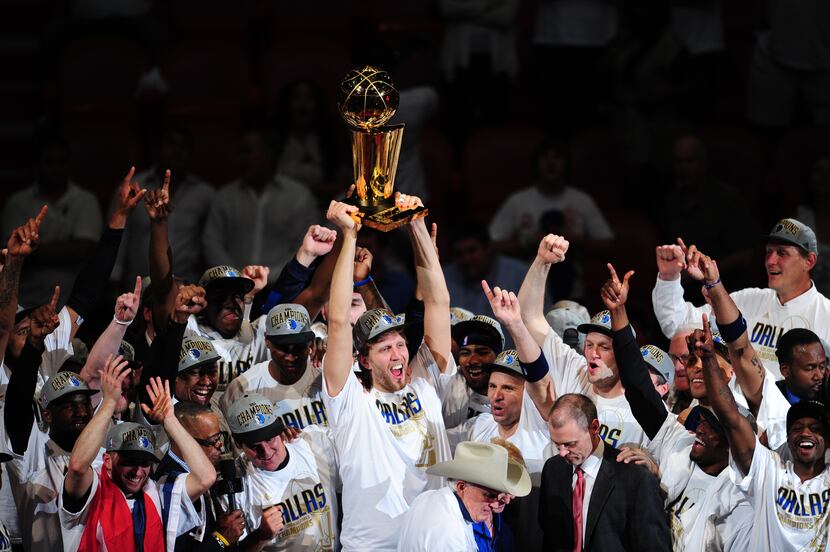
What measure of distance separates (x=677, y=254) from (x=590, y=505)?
1.49m

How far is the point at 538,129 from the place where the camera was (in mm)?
11781

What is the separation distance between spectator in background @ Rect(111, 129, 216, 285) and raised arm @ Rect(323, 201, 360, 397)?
143 inches

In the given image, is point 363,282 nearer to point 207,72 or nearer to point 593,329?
point 593,329

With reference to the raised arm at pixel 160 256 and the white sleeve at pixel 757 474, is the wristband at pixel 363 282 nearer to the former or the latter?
the raised arm at pixel 160 256

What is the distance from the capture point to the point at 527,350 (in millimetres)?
7250

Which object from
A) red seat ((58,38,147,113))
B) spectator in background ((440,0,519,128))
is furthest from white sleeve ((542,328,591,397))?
red seat ((58,38,147,113))

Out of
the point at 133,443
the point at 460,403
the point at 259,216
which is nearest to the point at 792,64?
the point at 259,216

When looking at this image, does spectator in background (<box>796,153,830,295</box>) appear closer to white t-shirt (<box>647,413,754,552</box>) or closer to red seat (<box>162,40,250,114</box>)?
white t-shirt (<box>647,413,754,552</box>)

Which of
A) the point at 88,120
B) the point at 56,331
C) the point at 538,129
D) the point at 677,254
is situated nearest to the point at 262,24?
the point at 88,120

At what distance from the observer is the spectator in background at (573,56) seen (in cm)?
1150

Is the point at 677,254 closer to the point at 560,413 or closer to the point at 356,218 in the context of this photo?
the point at 560,413

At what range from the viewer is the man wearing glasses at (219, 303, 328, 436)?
7703mm

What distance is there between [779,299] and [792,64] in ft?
11.8

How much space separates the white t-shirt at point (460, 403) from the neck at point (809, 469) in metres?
1.70
